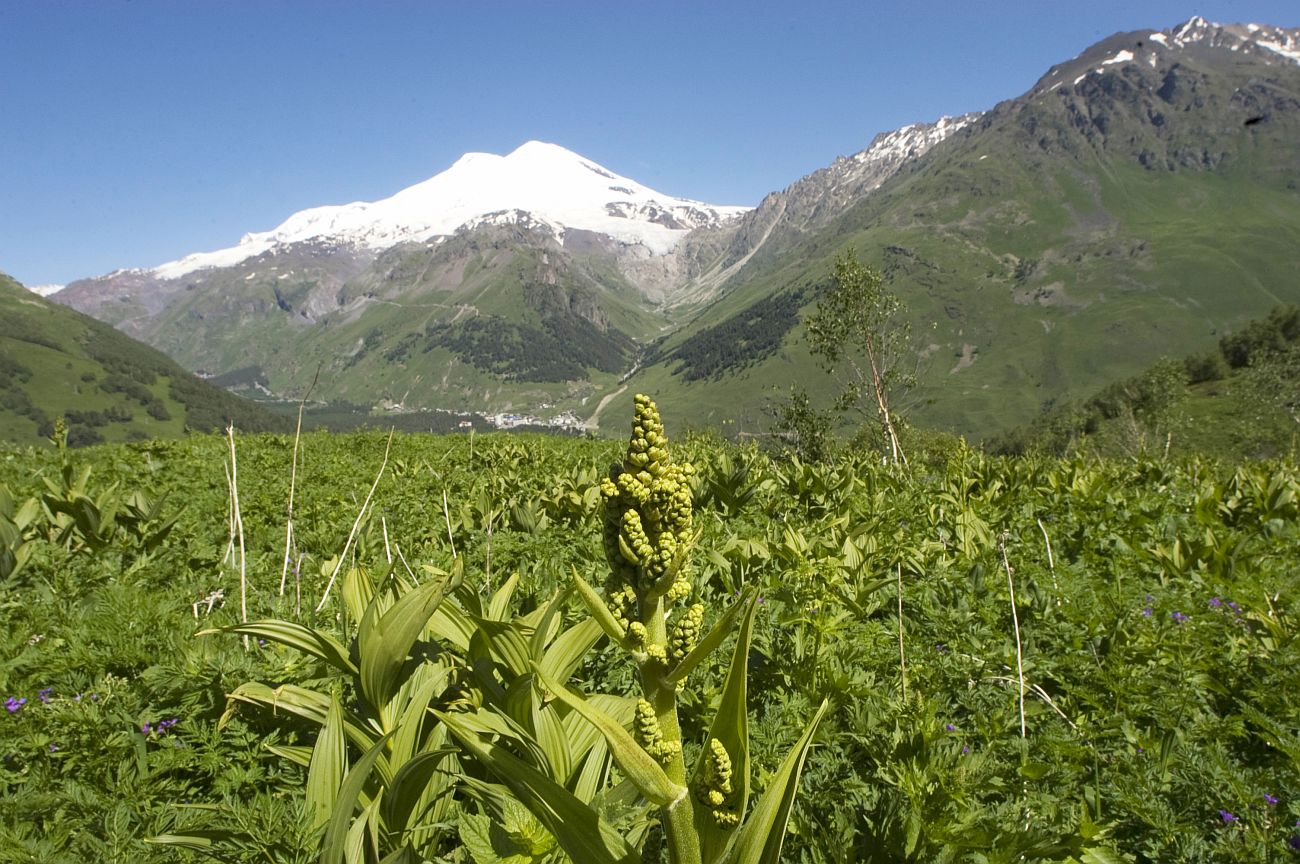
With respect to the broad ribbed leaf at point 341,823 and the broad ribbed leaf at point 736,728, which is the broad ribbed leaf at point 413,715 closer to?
the broad ribbed leaf at point 341,823

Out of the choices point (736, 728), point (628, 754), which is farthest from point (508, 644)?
point (736, 728)

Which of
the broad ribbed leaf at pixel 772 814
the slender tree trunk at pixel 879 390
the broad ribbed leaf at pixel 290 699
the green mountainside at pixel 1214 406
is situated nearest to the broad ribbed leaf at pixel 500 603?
the broad ribbed leaf at pixel 290 699

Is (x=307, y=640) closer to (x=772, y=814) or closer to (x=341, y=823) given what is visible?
(x=341, y=823)

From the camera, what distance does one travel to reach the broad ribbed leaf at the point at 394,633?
8.29ft

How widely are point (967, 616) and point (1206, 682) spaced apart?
1.31m

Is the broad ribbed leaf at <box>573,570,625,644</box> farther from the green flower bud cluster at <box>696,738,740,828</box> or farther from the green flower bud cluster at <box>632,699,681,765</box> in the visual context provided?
the green flower bud cluster at <box>696,738,740,828</box>

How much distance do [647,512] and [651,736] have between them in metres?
0.59

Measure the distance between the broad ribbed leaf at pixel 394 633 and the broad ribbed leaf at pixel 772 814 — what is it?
1.40 m

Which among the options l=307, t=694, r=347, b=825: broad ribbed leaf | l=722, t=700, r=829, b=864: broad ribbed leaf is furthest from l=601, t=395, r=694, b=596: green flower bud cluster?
l=307, t=694, r=347, b=825: broad ribbed leaf

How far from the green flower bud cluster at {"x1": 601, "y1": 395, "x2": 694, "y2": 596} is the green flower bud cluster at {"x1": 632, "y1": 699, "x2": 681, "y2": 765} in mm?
304

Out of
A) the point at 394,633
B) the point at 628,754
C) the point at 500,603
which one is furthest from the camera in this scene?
the point at 500,603

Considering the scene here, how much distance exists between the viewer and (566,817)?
181 centimetres

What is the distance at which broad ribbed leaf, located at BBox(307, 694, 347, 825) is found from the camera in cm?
234

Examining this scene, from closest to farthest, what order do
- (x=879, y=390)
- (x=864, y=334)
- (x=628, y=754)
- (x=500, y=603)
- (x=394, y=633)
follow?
1. (x=628, y=754)
2. (x=394, y=633)
3. (x=500, y=603)
4. (x=879, y=390)
5. (x=864, y=334)
